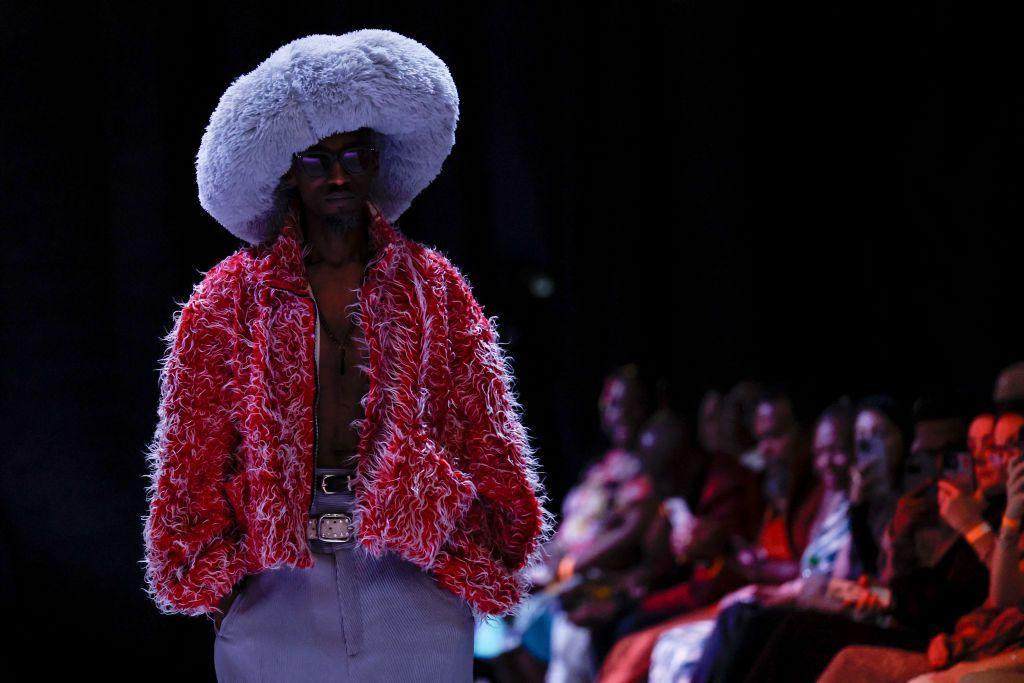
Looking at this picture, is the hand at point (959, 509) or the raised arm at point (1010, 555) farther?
the hand at point (959, 509)

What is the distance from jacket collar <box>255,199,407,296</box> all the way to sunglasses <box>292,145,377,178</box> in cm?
12

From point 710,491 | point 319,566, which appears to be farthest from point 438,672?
point 710,491

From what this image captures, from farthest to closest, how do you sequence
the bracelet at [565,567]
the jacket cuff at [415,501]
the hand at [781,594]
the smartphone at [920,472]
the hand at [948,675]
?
the bracelet at [565,567]
the hand at [781,594]
the smartphone at [920,472]
the hand at [948,675]
the jacket cuff at [415,501]

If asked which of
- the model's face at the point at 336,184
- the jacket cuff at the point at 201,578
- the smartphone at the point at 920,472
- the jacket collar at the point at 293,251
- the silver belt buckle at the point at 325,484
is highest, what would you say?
the model's face at the point at 336,184

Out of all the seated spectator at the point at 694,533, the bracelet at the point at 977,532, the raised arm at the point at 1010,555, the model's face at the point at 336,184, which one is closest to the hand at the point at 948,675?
the raised arm at the point at 1010,555

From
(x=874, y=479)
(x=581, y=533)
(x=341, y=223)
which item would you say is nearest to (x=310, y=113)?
(x=341, y=223)

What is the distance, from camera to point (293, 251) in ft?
7.39

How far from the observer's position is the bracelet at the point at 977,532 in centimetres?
321

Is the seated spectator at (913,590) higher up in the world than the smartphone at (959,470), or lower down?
lower down

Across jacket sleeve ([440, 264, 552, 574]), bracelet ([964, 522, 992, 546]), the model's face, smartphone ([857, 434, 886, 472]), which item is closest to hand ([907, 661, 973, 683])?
bracelet ([964, 522, 992, 546])

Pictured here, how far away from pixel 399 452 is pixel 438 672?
1.32 feet

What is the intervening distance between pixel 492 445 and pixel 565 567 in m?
2.50

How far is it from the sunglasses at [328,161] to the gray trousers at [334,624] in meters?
0.52

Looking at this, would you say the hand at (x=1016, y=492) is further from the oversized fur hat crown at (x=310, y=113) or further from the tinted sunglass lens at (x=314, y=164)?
the tinted sunglass lens at (x=314, y=164)
